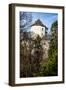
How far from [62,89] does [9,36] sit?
1.90 feet

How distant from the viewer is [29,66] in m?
1.94

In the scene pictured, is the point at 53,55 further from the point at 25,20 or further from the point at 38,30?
the point at 25,20

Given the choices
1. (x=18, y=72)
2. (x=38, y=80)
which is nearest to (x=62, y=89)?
(x=38, y=80)

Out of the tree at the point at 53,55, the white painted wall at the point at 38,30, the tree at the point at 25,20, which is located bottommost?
the tree at the point at 53,55

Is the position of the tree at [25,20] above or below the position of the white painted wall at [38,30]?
above

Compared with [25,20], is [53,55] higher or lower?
lower

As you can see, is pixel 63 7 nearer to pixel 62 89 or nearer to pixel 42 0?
pixel 42 0

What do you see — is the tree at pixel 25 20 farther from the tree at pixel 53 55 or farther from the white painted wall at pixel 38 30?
the tree at pixel 53 55

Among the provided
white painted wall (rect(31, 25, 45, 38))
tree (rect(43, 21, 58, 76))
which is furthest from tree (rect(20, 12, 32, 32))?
tree (rect(43, 21, 58, 76))

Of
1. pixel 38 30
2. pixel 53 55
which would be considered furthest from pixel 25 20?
pixel 53 55

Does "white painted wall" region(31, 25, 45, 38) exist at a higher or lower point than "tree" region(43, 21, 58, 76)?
higher

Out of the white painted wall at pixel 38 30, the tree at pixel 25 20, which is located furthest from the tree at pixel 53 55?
the tree at pixel 25 20

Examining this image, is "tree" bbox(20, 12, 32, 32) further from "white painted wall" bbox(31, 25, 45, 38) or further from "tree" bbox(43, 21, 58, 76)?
"tree" bbox(43, 21, 58, 76)

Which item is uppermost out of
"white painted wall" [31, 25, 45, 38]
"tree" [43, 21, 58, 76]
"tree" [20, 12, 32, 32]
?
"tree" [20, 12, 32, 32]
